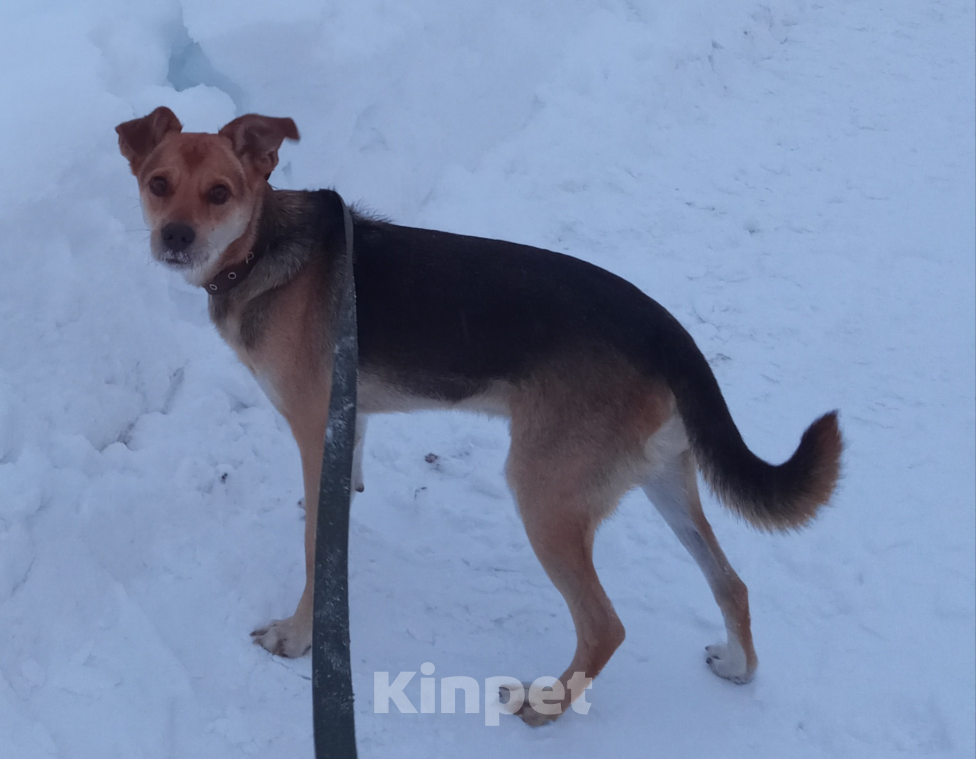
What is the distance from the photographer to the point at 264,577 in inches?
125

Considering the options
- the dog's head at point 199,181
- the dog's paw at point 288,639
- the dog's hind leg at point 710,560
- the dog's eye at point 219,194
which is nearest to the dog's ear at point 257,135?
the dog's head at point 199,181

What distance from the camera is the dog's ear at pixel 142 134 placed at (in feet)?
9.16

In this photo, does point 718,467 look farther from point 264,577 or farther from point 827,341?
point 827,341

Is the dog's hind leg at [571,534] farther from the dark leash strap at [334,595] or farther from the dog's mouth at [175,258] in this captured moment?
the dog's mouth at [175,258]

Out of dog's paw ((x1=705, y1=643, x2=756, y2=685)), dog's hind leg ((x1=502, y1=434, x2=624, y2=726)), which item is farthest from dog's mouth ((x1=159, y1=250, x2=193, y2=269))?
dog's paw ((x1=705, y1=643, x2=756, y2=685))

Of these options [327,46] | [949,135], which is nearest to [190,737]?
[327,46]

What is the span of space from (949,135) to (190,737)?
8658 millimetres

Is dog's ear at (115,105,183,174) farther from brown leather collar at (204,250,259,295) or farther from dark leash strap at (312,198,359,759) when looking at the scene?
dark leash strap at (312,198,359,759)

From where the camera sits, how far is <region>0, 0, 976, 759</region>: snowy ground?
2.80m

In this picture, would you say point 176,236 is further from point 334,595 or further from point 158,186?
point 334,595

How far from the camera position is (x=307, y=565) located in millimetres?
2955

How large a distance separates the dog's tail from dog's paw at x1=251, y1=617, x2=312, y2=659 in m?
1.63

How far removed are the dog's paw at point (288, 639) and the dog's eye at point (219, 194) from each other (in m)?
1.59

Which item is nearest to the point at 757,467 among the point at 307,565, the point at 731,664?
the point at 731,664
